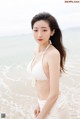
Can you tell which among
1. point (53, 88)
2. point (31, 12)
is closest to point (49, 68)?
point (53, 88)

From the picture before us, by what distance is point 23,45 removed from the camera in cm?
259

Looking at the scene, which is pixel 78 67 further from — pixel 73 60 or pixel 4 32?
pixel 4 32

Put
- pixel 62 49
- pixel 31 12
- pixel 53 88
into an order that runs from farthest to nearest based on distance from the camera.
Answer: pixel 31 12, pixel 62 49, pixel 53 88

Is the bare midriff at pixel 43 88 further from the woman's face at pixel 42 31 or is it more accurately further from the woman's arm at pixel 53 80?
the woman's face at pixel 42 31

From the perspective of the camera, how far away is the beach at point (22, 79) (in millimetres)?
2566

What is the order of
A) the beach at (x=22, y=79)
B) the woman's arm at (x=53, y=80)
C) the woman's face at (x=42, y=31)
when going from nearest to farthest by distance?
the woman's arm at (x=53, y=80), the woman's face at (x=42, y=31), the beach at (x=22, y=79)

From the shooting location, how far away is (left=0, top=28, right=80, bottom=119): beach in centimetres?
257

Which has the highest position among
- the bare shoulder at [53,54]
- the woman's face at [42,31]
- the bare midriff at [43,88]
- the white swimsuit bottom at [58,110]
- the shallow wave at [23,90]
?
the woman's face at [42,31]

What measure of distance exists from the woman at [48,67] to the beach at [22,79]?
1.15 meters

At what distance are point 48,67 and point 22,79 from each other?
1.34 metres

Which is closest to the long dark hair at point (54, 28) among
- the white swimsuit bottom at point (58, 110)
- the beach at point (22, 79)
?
the white swimsuit bottom at point (58, 110)

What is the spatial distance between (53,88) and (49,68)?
94 mm

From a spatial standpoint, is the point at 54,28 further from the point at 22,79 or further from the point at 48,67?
the point at 22,79

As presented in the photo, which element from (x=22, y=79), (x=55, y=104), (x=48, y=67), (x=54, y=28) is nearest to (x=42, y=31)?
(x=54, y=28)
